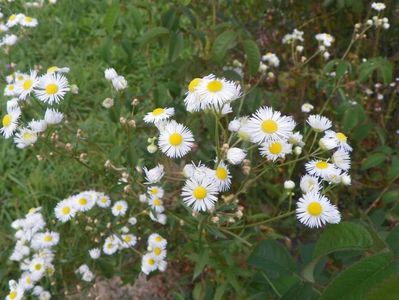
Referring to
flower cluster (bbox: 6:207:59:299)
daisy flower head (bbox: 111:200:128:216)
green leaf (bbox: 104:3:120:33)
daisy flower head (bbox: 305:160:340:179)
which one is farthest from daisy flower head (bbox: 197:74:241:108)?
flower cluster (bbox: 6:207:59:299)

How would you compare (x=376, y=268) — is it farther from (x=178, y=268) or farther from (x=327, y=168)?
(x=178, y=268)

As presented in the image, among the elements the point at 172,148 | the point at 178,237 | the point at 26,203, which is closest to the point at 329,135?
the point at 172,148

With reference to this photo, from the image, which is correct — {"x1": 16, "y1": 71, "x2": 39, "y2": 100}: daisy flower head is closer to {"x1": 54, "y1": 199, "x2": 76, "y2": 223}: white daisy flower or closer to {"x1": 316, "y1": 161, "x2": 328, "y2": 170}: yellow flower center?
{"x1": 54, "y1": 199, "x2": 76, "y2": 223}: white daisy flower

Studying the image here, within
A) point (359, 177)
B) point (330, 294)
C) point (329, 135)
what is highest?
point (359, 177)

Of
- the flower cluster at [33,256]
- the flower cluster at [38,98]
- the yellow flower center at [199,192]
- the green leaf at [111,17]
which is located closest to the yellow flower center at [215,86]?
the yellow flower center at [199,192]

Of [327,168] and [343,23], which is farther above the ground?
[343,23]

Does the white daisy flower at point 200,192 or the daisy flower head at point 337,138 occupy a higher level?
the daisy flower head at point 337,138

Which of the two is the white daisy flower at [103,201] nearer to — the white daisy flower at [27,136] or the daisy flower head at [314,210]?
the white daisy flower at [27,136]

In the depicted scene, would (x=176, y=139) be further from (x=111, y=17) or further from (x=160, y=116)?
(x=111, y=17)
